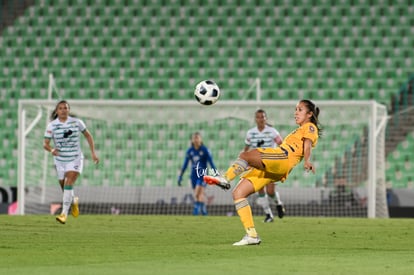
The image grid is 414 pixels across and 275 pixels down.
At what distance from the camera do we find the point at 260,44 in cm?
2358

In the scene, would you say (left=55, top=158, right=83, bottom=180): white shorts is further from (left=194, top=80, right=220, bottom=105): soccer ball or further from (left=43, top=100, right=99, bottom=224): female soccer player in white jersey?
(left=194, top=80, right=220, bottom=105): soccer ball

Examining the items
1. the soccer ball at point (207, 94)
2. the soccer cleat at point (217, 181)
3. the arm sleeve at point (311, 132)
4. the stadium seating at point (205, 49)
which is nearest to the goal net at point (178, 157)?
the stadium seating at point (205, 49)

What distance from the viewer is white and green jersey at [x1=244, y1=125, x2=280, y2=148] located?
1670 centimetres

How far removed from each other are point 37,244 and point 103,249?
102 cm

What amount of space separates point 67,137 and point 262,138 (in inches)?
137

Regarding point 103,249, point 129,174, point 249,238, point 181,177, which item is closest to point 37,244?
point 103,249

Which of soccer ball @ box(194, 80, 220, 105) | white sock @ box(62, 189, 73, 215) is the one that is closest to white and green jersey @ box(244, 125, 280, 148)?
white sock @ box(62, 189, 73, 215)

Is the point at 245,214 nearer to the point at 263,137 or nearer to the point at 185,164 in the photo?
the point at 263,137

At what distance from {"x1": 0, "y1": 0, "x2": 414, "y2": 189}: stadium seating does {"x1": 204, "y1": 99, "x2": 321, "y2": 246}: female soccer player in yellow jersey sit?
12.4 m

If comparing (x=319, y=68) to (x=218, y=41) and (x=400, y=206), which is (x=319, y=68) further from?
(x=400, y=206)

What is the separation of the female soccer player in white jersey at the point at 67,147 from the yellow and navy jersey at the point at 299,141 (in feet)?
16.4

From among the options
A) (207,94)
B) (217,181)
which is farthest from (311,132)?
(207,94)

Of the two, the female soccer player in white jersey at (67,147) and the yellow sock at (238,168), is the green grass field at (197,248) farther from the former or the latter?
the yellow sock at (238,168)

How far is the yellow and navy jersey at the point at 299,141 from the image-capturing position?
10523mm
